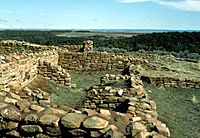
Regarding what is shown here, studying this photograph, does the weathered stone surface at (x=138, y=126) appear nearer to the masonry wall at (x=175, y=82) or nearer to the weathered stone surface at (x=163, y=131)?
the weathered stone surface at (x=163, y=131)

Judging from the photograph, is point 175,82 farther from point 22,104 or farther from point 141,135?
point 141,135

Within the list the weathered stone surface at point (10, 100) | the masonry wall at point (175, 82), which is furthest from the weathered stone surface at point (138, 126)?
the masonry wall at point (175, 82)

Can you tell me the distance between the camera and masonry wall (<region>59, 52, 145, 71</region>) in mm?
18812

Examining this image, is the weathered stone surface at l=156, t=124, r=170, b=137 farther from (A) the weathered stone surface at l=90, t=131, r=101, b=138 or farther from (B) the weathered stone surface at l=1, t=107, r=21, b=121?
(B) the weathered stone surface at l=1, t=107, r=21, b=121

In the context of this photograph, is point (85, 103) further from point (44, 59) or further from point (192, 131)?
point (44, 59)

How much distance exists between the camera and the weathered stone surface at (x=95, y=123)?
5.39 meters

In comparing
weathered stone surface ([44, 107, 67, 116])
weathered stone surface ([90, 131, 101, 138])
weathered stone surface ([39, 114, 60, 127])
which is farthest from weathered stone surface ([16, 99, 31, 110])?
weathered stone surface ([90, 131, 101, 138])

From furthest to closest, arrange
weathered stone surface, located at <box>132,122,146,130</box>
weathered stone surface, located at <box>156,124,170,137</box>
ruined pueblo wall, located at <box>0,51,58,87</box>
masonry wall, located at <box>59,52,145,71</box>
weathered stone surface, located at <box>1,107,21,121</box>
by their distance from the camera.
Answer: masonry wall, located at <box>59,52,145,71</box> < ruined pueblo wall, located at <box>0,51,58,87</box> < weathered stone surface, located at <box>1,107,21,121</box> < weathered stone surface, located at <box>156,124,170,137</box> < weathered stone surface, located at <box>132,122,146,130</box>

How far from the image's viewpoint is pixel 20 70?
11562 mm

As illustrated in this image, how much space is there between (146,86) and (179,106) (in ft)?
11.4

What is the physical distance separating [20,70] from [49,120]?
625cm

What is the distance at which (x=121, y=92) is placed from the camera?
10359 mm

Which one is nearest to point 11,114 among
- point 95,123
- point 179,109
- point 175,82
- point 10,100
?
point 10,100

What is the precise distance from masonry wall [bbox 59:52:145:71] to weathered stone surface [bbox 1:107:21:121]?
12.9 meters
